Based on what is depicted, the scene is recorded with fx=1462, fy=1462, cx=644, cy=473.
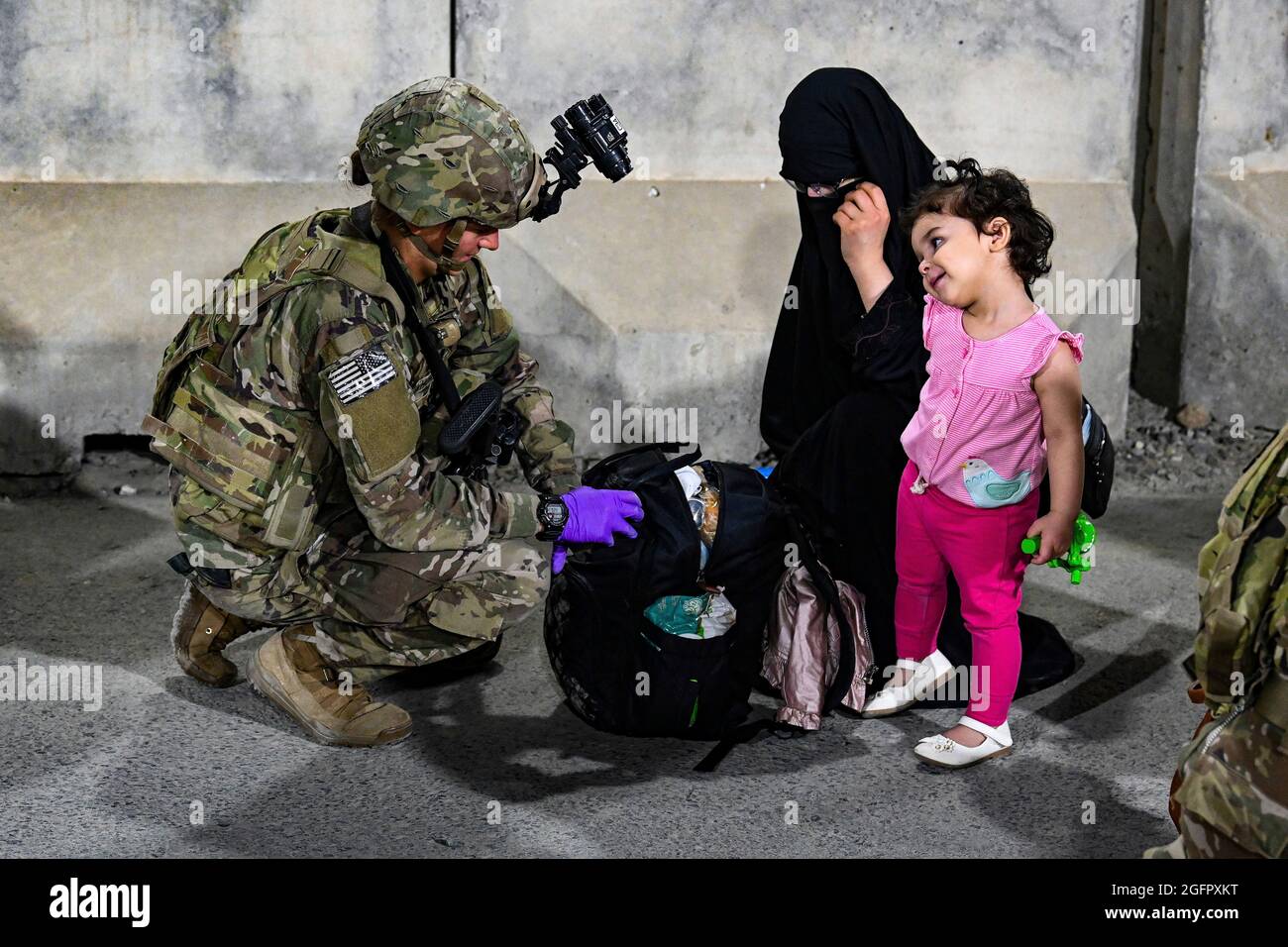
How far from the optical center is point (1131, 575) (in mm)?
4246

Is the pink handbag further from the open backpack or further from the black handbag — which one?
the black handbag

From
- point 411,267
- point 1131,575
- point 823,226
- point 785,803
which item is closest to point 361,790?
point 785,803

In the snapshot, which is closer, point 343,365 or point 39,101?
point 343,365

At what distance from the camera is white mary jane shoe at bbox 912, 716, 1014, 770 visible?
305 cm

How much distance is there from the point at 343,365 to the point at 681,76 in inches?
101

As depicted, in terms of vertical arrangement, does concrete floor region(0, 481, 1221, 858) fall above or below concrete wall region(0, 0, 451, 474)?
below

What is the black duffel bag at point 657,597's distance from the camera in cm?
303

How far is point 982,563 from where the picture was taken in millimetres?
3025

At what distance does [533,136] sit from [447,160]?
7.23 ft

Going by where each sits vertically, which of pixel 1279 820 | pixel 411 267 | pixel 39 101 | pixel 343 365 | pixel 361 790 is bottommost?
pixel 361 790

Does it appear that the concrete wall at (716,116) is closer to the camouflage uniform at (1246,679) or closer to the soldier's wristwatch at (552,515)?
the soldier's wristwatch at (552,515)

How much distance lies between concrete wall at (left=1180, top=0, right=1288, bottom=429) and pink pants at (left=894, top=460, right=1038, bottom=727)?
266 cm

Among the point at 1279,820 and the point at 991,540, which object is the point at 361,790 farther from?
the point at 1279,820
